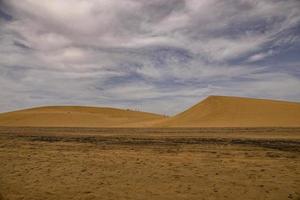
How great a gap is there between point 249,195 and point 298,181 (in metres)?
2.09

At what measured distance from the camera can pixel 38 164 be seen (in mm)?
11875

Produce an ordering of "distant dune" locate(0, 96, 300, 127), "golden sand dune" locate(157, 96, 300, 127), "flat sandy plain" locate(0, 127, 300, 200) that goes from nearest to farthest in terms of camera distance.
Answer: "flat sandy plain" locate(0, 127, 300, 200) → "distant dune" locate(0, 96, 300, 127) → "golden sand dune" locate(157, 96, 300, 127)

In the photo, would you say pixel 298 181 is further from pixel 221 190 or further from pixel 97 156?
pixel 97 156

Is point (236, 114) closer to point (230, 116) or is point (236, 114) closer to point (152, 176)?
point (230, 116)

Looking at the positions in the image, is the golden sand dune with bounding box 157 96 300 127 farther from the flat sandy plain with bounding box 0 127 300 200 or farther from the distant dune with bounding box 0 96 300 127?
the flat sandy plain with bounding box 0 127 300 200

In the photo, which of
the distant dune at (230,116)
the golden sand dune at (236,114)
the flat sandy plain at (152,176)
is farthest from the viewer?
the golden sand dune at (236,114)

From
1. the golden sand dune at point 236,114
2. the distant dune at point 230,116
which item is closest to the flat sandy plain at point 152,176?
the distant dune at point 230,116

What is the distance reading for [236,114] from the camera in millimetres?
55688

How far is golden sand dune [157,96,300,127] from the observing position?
49062mm

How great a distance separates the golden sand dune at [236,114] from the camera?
49062 millimetres

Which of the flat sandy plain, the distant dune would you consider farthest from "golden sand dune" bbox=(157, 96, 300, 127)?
the flat sandy plain

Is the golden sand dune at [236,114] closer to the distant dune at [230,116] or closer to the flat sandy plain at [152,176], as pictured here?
the distant dune at [230,116]

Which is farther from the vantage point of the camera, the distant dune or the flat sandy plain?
the distant dune

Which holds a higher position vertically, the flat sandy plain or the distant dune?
the distant dune
